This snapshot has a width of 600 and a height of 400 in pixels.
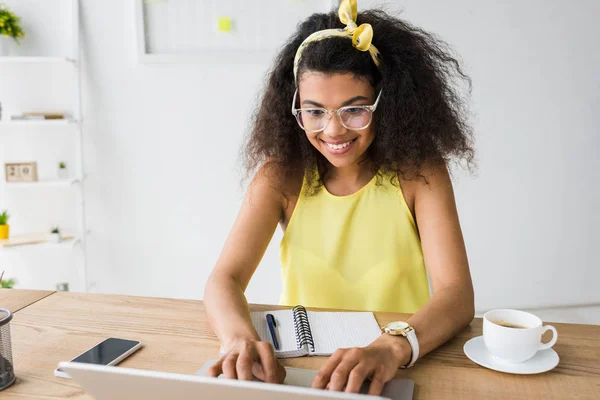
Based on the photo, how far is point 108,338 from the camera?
99 centimetres

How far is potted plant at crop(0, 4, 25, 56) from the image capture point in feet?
7.82

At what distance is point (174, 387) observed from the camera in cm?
59

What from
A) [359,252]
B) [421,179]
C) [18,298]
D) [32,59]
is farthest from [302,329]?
[32,59]

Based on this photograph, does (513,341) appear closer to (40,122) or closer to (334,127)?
(334,127)

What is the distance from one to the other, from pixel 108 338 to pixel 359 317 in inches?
18.5

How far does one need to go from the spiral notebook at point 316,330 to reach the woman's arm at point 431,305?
0.08 metres

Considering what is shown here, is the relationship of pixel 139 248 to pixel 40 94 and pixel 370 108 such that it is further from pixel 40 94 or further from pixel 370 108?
pixel 370 108

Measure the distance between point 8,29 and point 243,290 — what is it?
191cm

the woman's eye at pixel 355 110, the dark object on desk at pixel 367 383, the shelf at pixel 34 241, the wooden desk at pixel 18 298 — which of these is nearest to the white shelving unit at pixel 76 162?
the shelf at pixel 34 241

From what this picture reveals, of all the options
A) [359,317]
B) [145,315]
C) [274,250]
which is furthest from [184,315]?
[274,250]

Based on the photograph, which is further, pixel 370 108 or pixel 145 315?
pixel 370 108

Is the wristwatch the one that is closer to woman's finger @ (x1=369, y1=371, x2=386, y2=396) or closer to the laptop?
woman's finger @ (x1=369, y1=371, x2=386, y2=396)

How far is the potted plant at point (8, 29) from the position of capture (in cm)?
238

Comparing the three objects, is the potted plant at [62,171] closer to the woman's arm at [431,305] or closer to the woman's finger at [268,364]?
the woman's arm at [431,305]
